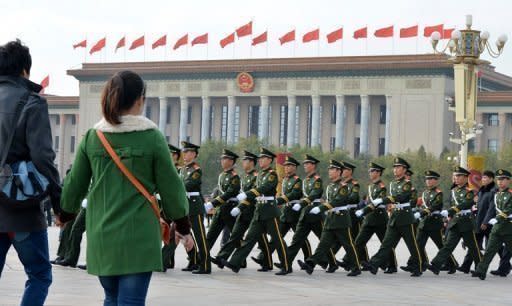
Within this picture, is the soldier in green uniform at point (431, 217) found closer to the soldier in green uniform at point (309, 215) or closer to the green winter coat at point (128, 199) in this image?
the soldier in green uniform at point (309, 215)

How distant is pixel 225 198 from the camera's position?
1442 cm

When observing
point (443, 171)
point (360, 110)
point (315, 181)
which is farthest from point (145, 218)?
point (360, 110)

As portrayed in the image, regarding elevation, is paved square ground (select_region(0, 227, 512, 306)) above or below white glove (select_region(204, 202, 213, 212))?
below

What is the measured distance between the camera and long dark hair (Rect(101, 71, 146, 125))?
552cm

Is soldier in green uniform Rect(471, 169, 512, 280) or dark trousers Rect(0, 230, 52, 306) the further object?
soldier in green uniform Rect(471, 169, 512, 280)

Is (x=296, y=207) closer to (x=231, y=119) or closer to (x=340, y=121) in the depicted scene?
(x=340, y=121)

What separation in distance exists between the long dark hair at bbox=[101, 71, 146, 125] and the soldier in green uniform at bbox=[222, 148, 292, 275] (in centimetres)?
872

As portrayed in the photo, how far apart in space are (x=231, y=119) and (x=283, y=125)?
450 centimetres

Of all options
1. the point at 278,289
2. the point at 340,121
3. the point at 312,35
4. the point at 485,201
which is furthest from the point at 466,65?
the point at 340,121

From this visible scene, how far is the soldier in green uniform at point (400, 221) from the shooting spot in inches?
610

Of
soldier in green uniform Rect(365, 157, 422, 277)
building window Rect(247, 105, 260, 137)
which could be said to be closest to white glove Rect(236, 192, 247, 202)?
soldier in green uniform Rect(365, 157, 422, 277)

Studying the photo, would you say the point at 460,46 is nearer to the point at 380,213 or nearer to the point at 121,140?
the point at 380,213

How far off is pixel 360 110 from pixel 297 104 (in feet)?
15.2

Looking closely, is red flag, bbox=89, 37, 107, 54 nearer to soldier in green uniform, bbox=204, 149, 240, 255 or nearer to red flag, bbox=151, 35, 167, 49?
red flag, bbox=151, 35, 167, 49
